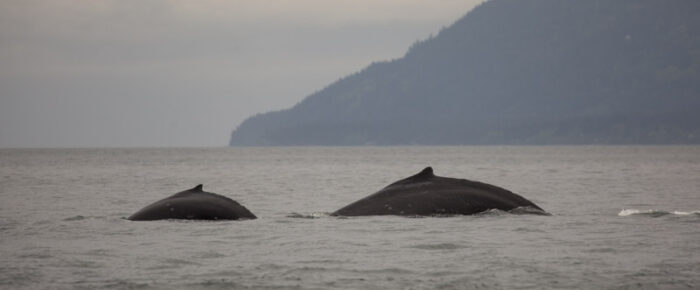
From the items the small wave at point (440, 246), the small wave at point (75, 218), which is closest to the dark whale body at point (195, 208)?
the small wave at point (75, 218)

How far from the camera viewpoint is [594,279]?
13398mm

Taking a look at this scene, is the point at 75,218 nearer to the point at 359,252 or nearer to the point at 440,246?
the point at 359,252

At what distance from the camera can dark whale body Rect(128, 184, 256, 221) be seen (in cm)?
2095

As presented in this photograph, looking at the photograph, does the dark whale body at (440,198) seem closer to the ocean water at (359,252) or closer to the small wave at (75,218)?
the ocean water at (359,252)

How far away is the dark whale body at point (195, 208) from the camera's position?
20953 millimetres

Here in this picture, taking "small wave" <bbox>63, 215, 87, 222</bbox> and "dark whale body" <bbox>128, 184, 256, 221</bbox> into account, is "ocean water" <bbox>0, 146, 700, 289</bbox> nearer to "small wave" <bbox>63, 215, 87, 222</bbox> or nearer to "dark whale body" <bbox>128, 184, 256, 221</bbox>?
"small wave" <bbox>63, 215, 87, 222</bbox>

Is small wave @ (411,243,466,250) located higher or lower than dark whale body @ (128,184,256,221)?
lower

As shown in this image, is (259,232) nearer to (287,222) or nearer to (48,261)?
(287,222)

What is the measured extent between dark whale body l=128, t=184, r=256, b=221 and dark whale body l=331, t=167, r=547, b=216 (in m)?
2.97

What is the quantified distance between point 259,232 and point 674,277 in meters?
8.38

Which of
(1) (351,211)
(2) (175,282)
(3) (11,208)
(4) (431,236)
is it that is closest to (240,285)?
(2) (175,282)

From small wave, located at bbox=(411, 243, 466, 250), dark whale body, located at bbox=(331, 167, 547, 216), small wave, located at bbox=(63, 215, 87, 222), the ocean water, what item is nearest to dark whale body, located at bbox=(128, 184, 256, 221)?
the ocean water

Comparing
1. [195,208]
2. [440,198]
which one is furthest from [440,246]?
[195,208]

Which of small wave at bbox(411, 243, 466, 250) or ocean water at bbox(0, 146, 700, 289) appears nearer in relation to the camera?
ocean water at bbox(0, 146, 700, 289)
